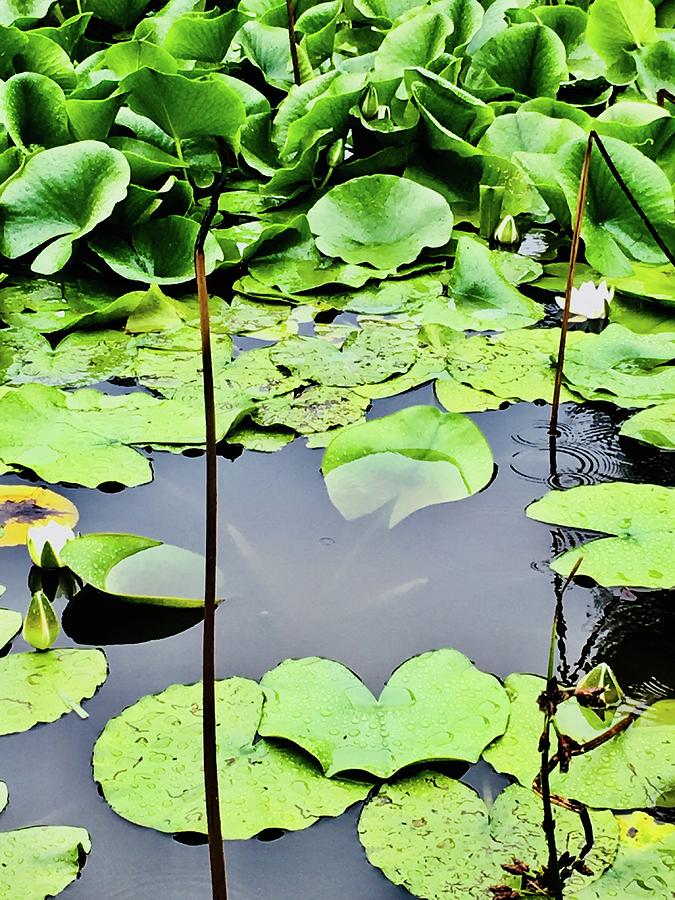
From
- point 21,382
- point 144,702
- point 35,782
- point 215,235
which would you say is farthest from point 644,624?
Answer: point 215,235

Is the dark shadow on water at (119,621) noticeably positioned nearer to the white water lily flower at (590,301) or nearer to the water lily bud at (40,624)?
the water lily bud at (40,624)

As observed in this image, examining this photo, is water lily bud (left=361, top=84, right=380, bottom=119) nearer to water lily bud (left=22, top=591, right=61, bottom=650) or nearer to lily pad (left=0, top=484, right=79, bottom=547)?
lily pad (left=0, top=484, right=79, bottom=547)

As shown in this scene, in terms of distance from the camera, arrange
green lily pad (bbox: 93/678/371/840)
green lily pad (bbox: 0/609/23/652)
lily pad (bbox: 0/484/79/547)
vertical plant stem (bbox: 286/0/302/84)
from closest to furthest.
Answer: green lily pad (bbox: 93/678/371/840), green lily pad (bbox: 0/609/23/652), lily pad (bbox: 0/484/79/547), vertical plant stem (bbox: 286/0/302/84)

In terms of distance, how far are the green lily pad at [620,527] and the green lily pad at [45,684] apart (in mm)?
697

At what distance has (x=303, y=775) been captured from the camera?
1.25m

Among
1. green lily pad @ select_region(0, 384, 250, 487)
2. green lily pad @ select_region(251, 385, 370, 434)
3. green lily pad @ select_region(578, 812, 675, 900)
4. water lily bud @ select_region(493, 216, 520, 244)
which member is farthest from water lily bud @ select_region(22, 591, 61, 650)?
water lily bud @ select_region(493, 216, 520, 244)

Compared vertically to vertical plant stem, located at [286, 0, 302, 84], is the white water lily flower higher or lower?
lower

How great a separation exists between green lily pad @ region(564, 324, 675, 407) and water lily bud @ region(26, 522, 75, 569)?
40.5 inches

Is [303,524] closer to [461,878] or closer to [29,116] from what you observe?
[461,878]

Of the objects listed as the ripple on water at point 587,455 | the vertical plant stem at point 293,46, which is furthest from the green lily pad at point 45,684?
the vertical plant stem at point 293,46

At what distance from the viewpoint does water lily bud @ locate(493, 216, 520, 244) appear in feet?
8.70

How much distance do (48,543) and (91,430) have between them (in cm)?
39

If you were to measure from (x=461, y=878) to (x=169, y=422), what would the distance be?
1074 millimetres

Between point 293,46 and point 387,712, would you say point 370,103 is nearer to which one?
point 293,46
